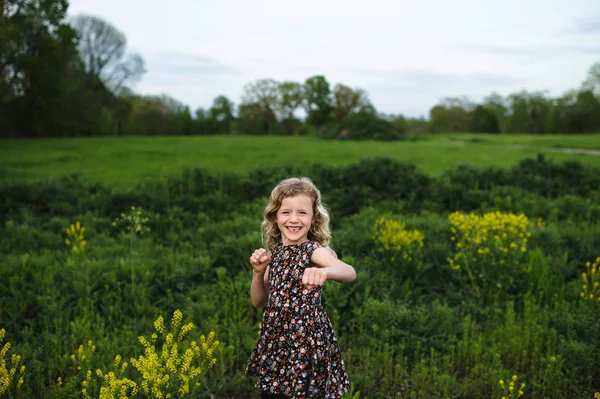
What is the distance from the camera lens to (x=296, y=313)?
2.65m

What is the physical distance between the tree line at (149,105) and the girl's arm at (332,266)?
15.8 meters

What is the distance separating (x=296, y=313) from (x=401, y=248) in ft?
13.6

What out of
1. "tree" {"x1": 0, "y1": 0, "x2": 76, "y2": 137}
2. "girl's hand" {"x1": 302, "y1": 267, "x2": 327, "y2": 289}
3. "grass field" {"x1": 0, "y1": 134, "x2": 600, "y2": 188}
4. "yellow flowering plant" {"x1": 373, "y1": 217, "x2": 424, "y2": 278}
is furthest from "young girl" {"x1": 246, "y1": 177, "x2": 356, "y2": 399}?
"tree" {"x1": 0, "y1": 0, "x2": 76, "y2": 137}

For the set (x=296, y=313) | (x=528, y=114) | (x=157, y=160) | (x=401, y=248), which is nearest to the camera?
(x=296, y=313)

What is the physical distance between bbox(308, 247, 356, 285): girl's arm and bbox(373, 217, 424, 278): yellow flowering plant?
381 cm

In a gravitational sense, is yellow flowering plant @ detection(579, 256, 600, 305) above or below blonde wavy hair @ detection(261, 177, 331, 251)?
below

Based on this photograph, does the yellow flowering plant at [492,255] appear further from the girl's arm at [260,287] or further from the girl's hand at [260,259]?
the girl's hand at [260,259]

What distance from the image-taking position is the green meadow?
156 inches

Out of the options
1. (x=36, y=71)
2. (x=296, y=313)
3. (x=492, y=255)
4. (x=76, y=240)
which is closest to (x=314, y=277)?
(x=296, y=313)

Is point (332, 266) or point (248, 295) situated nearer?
point (332, 266)

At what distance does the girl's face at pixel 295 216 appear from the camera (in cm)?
275

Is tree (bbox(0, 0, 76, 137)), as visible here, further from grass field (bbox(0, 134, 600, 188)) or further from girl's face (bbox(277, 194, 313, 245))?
girl's face (bbox(277, 194, 313, 245))

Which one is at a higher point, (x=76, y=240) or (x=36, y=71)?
(x=36, y=71)

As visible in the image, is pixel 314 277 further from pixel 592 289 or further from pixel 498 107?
pixel 498 107
